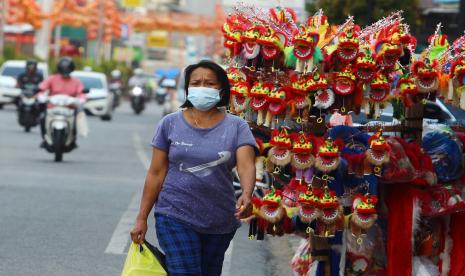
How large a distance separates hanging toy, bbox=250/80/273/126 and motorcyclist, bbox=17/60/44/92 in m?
23.4

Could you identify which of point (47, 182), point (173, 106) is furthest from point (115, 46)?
point (47, 182)

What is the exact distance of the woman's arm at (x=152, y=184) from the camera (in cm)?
650

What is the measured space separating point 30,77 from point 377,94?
24.4 meters

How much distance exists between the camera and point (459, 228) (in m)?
8.12

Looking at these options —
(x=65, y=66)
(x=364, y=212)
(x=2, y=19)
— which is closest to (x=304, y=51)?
(x=364, y=212)

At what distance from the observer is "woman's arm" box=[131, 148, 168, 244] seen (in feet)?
21.3

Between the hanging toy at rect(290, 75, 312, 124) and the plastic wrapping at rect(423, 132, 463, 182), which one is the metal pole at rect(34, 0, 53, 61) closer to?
the plastic wrapping at rect(423, 132, 463, 182)

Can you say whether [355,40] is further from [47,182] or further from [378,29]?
[47,182]

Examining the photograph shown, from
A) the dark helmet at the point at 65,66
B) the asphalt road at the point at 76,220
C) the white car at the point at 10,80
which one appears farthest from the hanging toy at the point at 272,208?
the white car at the point at 10,80

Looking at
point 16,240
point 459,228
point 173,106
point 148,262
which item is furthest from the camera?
point 173,106

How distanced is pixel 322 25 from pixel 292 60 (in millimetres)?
384

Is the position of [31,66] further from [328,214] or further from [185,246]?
[185,246]

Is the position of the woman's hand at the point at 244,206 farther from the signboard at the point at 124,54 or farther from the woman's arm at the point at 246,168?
the signboard at the point at 124,54

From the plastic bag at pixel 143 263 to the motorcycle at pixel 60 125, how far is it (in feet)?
45.8
